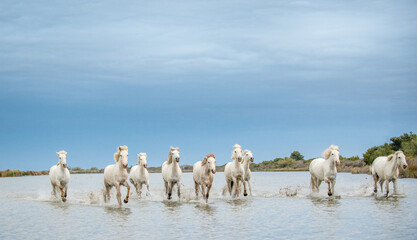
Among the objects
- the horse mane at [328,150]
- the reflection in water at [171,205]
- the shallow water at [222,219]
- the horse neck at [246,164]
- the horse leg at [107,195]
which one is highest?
the horse mane at [328,150]

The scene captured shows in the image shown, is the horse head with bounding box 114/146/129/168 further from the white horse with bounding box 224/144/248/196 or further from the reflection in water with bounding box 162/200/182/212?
the white horse with bounding box 224/144/248/196

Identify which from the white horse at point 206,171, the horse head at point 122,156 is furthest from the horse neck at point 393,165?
the horse head at point 122,156

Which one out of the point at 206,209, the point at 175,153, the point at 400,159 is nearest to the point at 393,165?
the point at 400,159

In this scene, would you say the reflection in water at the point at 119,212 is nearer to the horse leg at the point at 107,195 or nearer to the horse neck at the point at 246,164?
the horse leg at the point at 107,195

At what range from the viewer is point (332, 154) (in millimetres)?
22828

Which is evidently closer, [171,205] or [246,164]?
[171,205]

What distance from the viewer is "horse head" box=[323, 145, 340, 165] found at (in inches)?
886

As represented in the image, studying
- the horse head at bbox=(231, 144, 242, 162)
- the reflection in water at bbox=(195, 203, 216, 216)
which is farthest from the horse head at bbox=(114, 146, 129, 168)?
the horse head at bbox=(231, 144, 242, 162)

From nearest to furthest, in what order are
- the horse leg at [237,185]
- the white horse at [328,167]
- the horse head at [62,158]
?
the white horse at [328,167] < the horse leg at [237,185] < the horse head at [62,158]

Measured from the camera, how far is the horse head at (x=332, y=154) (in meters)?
22.5

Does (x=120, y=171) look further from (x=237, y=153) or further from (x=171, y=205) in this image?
(x=237, y=153)

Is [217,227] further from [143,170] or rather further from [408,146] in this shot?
[408,146]

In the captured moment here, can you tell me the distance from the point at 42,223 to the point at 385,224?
11824 mm

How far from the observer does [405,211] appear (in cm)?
1750
